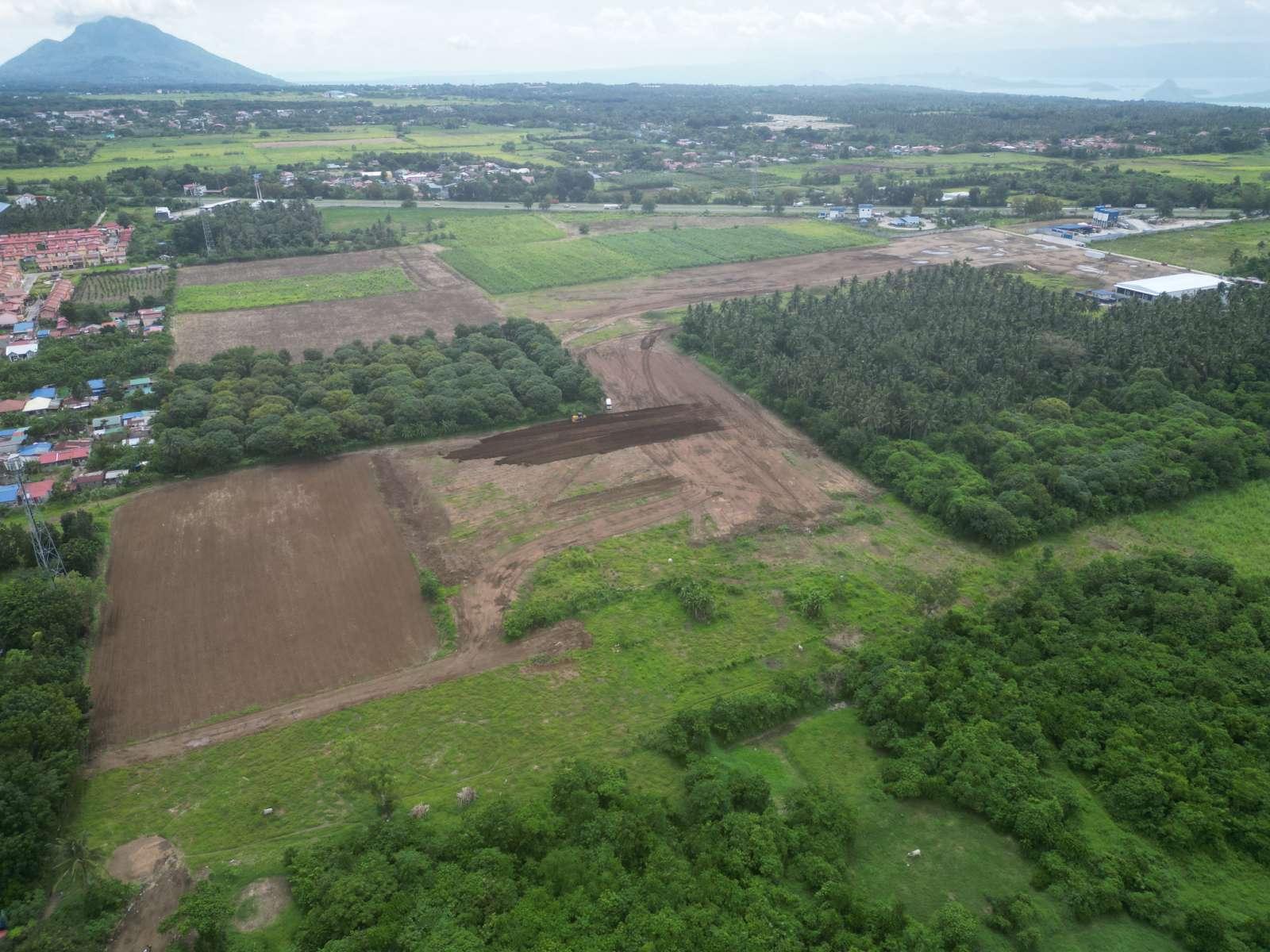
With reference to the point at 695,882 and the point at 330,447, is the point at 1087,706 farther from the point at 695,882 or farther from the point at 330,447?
the point at 330,447

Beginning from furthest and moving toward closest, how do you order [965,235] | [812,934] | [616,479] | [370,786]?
[965,235] → [616,479] → [370,786] → [812,934]

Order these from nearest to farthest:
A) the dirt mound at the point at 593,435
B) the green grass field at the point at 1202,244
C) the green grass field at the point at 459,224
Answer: the dirt mound at the point at 593,435, the green grass field at the point at 1202,244, the green grass field at the point at 459,224

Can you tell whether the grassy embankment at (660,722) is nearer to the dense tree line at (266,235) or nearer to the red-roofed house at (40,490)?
the red-roofed house at (40,490)

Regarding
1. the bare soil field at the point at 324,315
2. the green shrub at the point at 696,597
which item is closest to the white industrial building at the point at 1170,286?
the green shrub at the point at 696,597

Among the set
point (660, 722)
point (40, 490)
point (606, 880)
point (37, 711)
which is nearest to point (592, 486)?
point (660, 722)

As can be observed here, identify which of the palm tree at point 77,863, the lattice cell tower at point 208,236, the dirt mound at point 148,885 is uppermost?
the lattice cell tower at point 208,236

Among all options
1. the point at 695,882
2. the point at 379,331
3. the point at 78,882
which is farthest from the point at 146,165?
the point at 695,882
